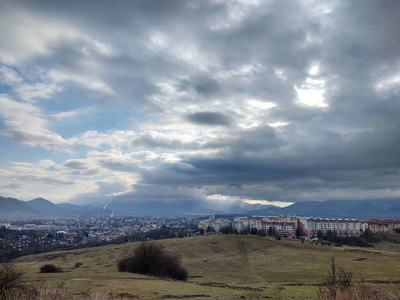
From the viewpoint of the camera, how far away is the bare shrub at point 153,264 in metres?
52.1

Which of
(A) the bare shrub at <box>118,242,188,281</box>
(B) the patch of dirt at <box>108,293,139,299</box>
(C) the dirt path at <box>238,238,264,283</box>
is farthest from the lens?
(C) the dirt path at <box>238,238,264,283</box>

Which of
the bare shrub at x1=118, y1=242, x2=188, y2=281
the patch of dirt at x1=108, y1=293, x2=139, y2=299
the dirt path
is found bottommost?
the dirt path

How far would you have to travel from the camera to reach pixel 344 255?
9388cm

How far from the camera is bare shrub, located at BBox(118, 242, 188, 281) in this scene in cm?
5209

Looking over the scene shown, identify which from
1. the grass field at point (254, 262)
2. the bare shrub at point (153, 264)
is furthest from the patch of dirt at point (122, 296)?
the bare shrub at point (153, 264)

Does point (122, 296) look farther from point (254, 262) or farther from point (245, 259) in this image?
point (245, 259)

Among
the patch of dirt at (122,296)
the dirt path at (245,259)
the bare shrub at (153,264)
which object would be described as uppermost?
the patch of dirt at (122,296)

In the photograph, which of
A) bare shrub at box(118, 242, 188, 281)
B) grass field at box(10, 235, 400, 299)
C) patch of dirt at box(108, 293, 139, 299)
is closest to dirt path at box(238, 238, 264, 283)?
grass field at box(10, 235, 400, 299)

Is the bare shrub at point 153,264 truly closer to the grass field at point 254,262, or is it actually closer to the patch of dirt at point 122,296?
the grass field at point 254,262

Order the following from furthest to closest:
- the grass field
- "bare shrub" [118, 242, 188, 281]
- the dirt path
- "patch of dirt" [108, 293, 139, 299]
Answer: the dirt path
the grass field
"bare shrub" [118, 242, 188, 281]
"patch of dirt" [108, 293, 139, 299]

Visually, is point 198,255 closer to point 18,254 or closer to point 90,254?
point 90,254

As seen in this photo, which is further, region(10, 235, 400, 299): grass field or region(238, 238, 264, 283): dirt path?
region(238, 238, 264, 283): dirt path

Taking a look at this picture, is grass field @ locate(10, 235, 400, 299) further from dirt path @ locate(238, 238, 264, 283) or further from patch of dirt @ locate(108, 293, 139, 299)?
patch of dirt @ locate(108, 293, 139, 299)

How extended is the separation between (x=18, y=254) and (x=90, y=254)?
4482 centimetres
